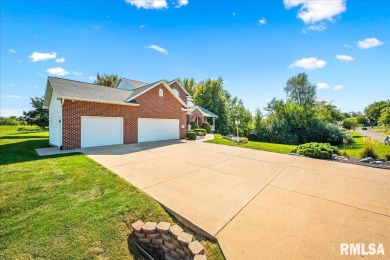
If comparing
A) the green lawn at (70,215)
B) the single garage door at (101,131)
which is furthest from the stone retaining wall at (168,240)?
the single garage door at (101,131)

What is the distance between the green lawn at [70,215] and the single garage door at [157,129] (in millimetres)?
8386

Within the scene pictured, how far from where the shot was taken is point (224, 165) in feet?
23.9

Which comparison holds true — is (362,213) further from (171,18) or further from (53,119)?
(53,119)

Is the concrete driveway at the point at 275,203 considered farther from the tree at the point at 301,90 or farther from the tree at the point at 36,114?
the tree at the point at 301,90

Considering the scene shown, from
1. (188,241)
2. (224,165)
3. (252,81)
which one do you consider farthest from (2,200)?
(252,81)

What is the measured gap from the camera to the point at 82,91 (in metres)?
11.6

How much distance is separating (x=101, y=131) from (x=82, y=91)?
2.91 meters

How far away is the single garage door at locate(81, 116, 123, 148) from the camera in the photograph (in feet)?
35.9

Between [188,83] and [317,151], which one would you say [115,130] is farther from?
[188,83]

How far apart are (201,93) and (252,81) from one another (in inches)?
460

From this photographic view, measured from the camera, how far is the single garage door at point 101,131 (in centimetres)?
1095

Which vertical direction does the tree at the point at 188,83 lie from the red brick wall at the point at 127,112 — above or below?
above

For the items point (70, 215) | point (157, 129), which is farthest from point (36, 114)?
point (70, 215)

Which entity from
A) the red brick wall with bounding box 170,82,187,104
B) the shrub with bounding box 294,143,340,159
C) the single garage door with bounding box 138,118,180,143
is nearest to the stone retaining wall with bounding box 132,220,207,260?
the shrub with bounding box 294,143,340,159
